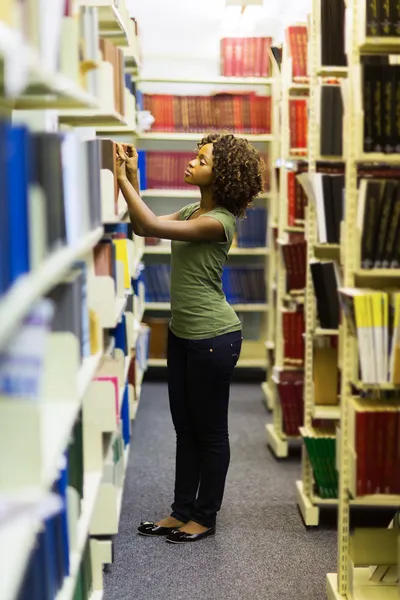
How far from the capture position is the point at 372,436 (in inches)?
88.6

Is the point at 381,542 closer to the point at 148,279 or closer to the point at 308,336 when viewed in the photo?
the point at 308,336

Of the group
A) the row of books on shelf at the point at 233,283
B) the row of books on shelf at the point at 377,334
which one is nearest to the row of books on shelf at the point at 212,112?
the row of books on shelf at the point at 233,283

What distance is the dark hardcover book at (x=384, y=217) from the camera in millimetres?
2229

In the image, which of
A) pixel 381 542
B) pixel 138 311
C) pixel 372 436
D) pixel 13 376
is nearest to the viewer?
pixel 13 376

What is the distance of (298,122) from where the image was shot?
3934 millimetres

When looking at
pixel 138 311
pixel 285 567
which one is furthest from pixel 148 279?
pixel 285 567

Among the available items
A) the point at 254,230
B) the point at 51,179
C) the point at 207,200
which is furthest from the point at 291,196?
the point at 51,179

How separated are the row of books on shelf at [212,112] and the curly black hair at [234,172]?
254cm

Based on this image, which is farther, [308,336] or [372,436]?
[308,336]

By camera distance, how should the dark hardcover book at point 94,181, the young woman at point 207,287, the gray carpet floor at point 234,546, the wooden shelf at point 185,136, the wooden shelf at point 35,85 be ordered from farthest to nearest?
the wooden shelf at point 185,136 → the young woman at point 207,287 → the gray carpet floor at point 234,546 → the dark hardcover book at point 94,181 → the wooden shelf at point 35,85

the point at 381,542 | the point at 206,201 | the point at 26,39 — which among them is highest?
the point at 26,39

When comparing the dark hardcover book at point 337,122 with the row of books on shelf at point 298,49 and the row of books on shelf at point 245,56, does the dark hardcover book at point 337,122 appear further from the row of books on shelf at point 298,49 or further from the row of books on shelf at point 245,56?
the row of books on shelf at point 245,56

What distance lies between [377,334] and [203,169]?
934 millimetres

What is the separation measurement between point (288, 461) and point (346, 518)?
1563mm
